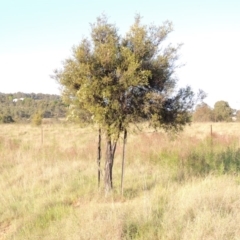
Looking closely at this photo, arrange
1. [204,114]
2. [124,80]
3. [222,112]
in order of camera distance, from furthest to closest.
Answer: [222,112] → [204,114] → [124,80]

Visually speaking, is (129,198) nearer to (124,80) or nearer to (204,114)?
(124,80)

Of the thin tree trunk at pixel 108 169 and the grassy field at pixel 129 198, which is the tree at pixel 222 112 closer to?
Result: the grassy field at pixel 129 198

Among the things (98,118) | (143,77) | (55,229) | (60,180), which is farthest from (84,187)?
(143,77)

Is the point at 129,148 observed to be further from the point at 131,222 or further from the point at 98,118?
the point at 131,222

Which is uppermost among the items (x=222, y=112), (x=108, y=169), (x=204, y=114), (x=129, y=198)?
(x=222, y=112)

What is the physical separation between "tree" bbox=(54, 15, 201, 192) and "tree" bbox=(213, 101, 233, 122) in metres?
50.7

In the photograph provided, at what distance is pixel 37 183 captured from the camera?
816 centimetres

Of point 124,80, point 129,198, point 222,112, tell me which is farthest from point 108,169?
point 222,112

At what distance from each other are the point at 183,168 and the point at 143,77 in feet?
13.3

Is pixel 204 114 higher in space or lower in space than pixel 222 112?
lower

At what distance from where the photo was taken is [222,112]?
57.5 metres

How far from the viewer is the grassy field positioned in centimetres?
441

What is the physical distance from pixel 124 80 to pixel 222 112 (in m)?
55.0

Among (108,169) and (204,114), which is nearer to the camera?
(108,169)
